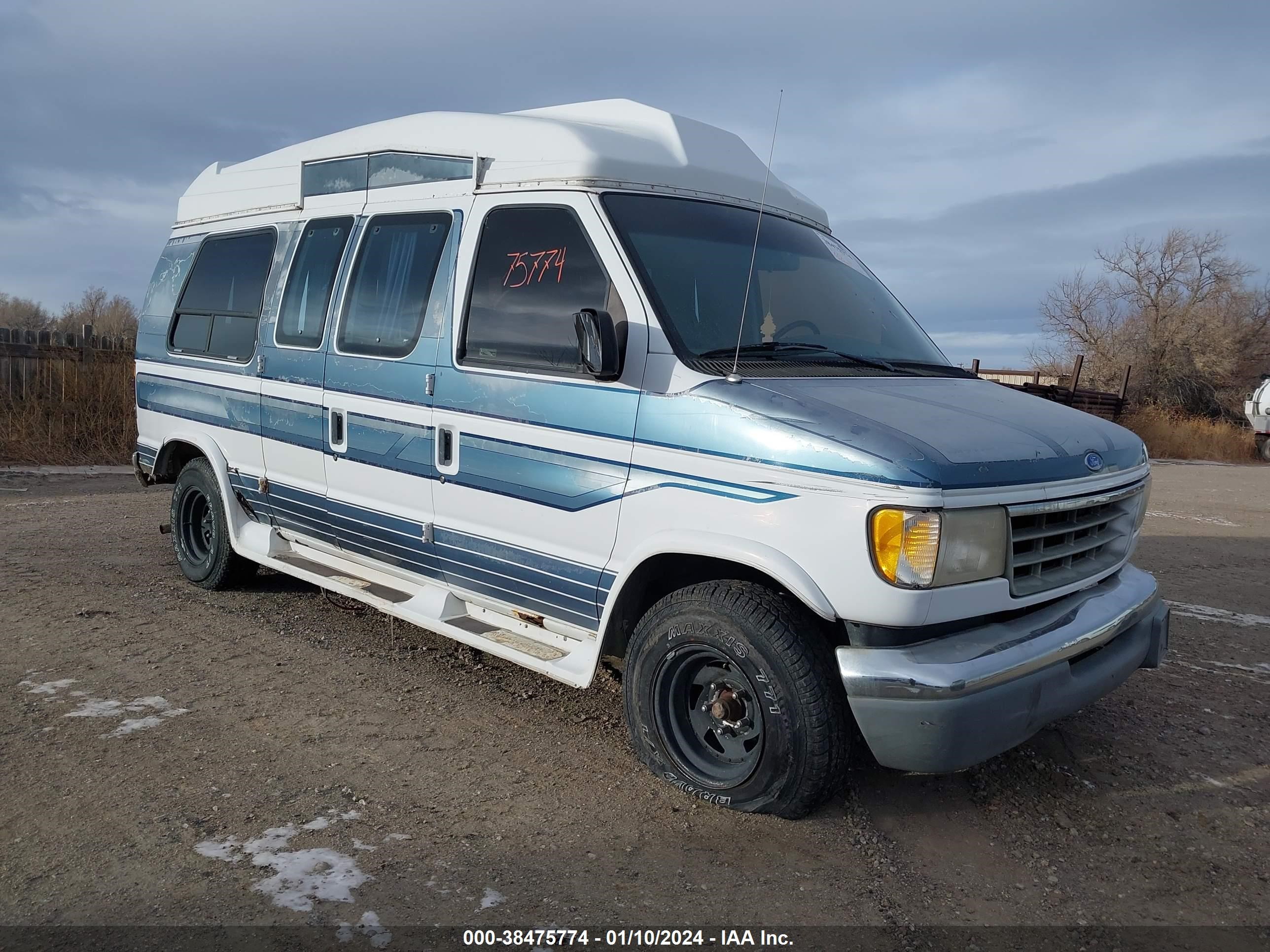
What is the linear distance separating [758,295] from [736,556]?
1.35m

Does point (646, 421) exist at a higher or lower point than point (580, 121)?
lower

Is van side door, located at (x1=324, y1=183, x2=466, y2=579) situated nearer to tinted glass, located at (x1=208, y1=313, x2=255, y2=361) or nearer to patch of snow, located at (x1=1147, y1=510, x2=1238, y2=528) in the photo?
tinted glass, located at (x1=208, y1=313, x2=255, y2=361)

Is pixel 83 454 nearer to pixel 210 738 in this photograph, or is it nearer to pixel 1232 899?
pixel 210 738

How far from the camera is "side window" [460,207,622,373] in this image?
3797 mm

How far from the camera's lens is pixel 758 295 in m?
4.07

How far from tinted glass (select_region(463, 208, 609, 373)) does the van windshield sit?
209 millimetres

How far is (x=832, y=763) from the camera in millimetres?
3197

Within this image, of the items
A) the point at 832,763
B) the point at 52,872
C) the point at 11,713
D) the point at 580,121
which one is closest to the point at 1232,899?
the point at 832,763

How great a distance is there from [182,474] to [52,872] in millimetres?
3675

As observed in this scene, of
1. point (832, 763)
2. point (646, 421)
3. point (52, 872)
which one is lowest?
point (52, 872)

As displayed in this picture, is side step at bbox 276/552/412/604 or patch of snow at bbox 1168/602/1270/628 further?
patch of snow at bbox 1168/602/1270/628

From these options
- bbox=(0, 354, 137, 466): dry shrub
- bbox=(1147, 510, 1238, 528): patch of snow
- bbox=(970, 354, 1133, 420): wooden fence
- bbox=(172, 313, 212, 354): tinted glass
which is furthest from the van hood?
bbox=(970, 354, 1133, 420): wooden fence

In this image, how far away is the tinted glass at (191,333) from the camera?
5.94 meters

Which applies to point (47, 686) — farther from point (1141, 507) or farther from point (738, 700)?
point (1141, 507)
